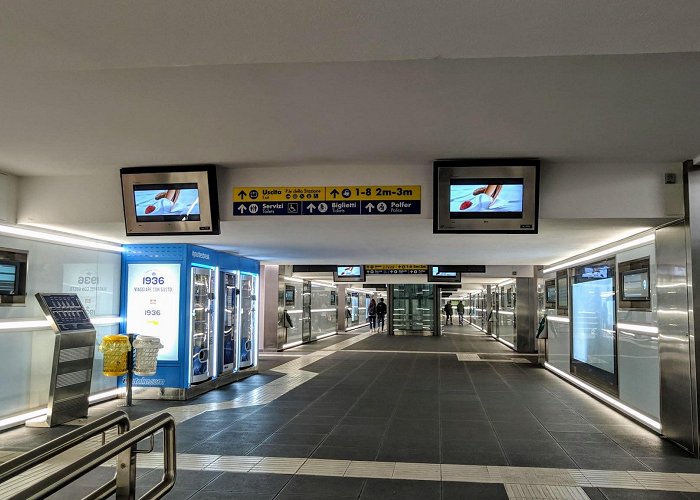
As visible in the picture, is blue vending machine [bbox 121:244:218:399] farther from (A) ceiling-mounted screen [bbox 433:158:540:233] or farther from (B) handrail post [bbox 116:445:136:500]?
(B) handrail post [bbox 116:445:136:500]

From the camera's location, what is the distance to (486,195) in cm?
590

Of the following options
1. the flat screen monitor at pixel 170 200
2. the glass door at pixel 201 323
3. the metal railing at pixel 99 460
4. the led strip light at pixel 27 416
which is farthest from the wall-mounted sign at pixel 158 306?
the metal railing at pixel 99 460

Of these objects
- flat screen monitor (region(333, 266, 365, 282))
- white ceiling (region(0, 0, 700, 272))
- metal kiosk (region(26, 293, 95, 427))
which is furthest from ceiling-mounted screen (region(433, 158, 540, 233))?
flat screen monitor (region(333, 266, 365, 282))

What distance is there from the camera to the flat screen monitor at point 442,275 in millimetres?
19183

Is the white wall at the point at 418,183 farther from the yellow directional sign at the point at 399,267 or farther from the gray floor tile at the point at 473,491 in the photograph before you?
the yellow directional sign at the point at 399,267

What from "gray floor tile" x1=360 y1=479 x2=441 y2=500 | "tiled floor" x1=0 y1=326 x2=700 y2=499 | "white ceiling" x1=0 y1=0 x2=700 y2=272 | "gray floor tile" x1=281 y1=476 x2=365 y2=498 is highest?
"white ceiling" x1=0 y1=0 x2=700 y2=272

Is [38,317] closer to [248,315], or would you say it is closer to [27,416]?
[27,416]

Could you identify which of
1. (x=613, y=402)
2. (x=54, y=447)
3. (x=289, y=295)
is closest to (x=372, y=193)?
(x=54, y=447)

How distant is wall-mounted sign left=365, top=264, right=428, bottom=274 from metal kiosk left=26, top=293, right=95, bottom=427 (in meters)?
11.7

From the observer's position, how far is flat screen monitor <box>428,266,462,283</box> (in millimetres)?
19183

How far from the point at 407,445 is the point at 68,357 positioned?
4.54m

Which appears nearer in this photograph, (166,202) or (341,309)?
(166,202)

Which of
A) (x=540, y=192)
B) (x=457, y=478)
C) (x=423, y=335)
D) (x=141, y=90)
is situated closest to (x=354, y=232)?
(x=540, y=192)

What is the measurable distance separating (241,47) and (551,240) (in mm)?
7075
